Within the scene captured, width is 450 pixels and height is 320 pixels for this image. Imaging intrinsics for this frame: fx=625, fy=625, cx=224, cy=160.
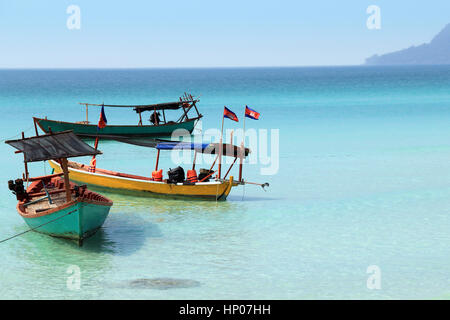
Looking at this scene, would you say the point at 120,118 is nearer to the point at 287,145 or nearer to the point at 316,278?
the point at 287,145

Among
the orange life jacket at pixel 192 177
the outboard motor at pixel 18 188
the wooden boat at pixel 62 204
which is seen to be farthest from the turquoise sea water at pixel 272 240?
the outboard motor at pixel 18 188

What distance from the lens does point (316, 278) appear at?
1606 centimetres

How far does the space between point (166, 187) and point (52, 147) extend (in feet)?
20.0

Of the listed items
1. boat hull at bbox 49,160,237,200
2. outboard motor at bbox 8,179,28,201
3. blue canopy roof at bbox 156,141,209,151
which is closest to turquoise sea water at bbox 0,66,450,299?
boat hull at bbox 49,160,237,200

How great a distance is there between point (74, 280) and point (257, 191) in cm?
1195

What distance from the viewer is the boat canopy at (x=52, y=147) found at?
17.9 meters

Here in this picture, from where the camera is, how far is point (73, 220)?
1777 centimetres

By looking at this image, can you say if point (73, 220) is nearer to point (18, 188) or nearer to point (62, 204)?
point (62, 204)


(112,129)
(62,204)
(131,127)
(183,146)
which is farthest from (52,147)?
(112,129)

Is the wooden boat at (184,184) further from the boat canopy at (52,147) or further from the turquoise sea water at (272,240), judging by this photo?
the boat canopy at (52,147)

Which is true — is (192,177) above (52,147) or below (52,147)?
below
